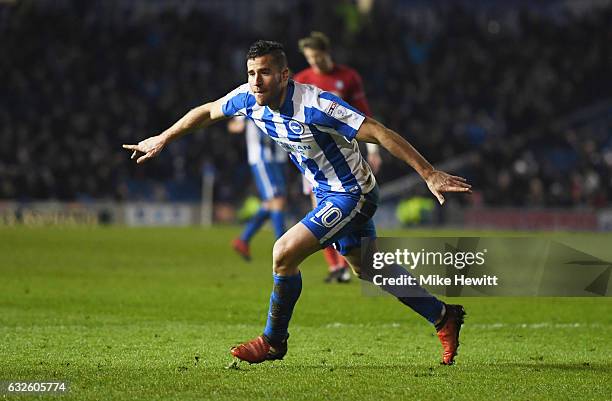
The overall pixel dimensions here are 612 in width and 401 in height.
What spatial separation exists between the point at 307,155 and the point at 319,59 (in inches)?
214

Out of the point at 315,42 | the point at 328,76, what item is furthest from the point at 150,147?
the point at 328,76

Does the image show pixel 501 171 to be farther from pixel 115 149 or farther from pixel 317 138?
pixel 317 138

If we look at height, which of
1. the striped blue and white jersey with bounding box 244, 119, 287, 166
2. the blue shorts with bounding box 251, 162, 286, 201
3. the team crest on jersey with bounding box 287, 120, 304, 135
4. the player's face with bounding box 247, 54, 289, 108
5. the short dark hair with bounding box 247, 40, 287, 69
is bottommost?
the blue shorts with bounding box 251, 162, 286, 201

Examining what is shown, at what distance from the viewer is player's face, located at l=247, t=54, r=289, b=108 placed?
20.8 ft

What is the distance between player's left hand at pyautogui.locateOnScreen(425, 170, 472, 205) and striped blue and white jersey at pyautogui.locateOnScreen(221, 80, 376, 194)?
1.69 ft

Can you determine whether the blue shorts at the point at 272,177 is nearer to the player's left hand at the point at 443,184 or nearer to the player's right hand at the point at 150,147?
the player's right hand at the point at 150,147

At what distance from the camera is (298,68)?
29391 mm

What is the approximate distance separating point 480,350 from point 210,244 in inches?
465

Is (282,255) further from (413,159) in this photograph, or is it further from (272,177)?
(272,177)

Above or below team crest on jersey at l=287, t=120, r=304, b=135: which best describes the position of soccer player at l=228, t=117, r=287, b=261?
below

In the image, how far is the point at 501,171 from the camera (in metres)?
29.4

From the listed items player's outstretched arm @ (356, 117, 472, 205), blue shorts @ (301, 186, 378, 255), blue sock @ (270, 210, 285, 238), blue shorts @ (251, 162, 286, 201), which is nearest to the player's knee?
blue shorts @ (301, 186, 378, 255)

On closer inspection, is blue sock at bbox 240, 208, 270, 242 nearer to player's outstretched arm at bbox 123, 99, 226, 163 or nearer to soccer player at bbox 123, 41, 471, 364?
player's outstretched arm at bbox 123, 99, 226, 163

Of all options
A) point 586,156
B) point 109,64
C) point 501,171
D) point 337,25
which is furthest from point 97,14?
point 586,156
